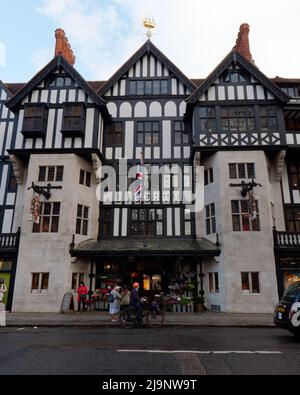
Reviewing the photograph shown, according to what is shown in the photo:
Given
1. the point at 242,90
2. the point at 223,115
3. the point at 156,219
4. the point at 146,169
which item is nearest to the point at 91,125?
the point at 146,169

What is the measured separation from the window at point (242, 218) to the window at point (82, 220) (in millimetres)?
10075

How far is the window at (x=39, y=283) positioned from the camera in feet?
54.8

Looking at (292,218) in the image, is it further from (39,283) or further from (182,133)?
(39,283)

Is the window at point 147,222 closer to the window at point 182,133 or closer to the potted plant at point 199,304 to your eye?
the potted plant at point 199,304

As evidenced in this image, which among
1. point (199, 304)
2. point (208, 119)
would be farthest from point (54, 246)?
point (208, 119)

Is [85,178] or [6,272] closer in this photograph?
[6,272]

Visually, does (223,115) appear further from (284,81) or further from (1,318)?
(1,318)

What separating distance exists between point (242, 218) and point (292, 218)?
465cm

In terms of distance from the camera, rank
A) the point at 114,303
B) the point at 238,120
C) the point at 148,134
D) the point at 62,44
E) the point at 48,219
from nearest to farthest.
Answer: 1. the point at 114,303
2. the point at 48,219
3. the point at 238,120
4. the point at 148,134
5. the point at 62,44

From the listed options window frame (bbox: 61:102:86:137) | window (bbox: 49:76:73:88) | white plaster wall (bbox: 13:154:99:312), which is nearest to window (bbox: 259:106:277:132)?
window frame (bbox: 61:102:86:137)

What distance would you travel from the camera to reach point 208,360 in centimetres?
625

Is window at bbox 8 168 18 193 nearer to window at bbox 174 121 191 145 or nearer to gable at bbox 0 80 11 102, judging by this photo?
gable at bbox 0 80 11 102

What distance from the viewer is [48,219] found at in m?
18.0
